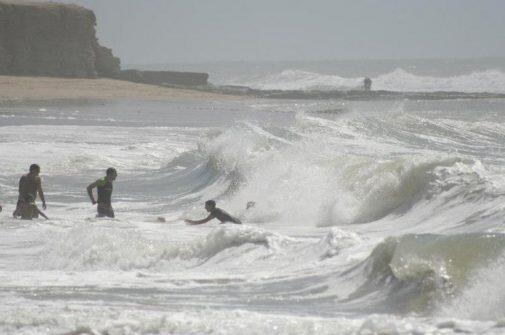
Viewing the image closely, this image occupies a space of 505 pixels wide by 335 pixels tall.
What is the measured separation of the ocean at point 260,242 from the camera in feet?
26.5

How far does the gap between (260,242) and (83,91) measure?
4808cm

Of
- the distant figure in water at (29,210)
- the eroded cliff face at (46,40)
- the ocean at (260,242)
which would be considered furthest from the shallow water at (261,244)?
the eroded cliff face at (46,40)

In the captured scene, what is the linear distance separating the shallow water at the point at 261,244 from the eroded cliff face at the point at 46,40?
35.8 m

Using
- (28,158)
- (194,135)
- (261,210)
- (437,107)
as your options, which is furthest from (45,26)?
(261,210)

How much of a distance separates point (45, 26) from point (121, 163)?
129 ft

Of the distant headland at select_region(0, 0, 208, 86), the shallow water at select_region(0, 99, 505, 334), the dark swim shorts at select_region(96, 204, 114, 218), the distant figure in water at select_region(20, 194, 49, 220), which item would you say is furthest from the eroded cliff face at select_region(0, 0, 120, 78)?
the dark swim shorts at select_region(96, 204, 114, 218)

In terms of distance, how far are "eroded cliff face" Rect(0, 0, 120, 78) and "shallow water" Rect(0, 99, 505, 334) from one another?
117 feet

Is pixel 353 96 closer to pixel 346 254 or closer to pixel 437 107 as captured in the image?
pixel 437 107

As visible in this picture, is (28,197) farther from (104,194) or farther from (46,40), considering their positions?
(46,40)

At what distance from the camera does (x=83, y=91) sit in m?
58.3

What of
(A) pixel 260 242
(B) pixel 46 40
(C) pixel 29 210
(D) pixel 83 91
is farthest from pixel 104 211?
(B) pixel 46 40

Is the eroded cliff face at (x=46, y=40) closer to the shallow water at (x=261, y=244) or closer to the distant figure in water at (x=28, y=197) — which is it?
the shallow water at (x=261, y=244)

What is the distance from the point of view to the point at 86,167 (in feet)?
83.5

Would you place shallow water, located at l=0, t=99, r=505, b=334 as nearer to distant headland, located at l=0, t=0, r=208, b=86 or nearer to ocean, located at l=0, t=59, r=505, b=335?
ocean, located at l=0, t=59, r=505, b=335
